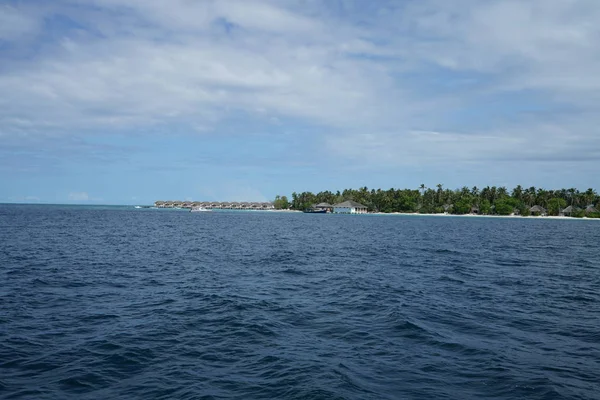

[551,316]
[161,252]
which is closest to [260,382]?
[551,316]

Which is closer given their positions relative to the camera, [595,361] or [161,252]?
[595,361]

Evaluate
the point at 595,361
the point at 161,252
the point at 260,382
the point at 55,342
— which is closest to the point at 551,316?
the point at 595,361

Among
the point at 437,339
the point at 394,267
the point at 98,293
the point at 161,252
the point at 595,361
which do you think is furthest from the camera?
the point at 161,252

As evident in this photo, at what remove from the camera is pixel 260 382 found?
12320mm

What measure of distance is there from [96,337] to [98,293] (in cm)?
862

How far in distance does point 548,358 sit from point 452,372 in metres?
3.91

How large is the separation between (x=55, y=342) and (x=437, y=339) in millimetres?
13653

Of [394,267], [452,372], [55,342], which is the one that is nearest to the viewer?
[452,372]

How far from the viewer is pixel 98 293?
2409 cm

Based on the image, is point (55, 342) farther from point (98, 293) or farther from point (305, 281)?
point (305, 281)

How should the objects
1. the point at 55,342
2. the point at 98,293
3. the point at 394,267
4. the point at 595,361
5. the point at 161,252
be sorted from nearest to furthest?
the point at 595,361
the point at 55,342
the point at 98,293
the point at 394,267
the point at 161,252

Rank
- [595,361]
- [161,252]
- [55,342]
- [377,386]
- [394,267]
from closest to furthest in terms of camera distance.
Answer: [377,386] → [595,361] → [55,342] → [394,267] → [161,252]

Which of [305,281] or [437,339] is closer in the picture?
[437,339]

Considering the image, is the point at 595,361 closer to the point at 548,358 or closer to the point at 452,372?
the point at 548,358
